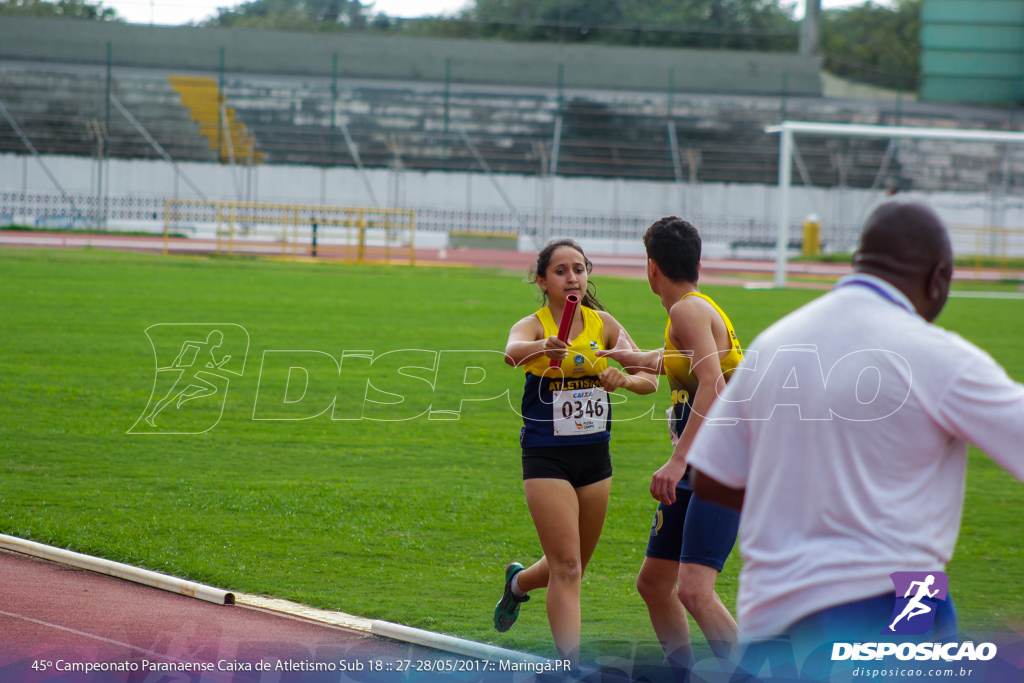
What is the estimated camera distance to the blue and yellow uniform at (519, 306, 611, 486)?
161 inches

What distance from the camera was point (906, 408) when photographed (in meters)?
2.03

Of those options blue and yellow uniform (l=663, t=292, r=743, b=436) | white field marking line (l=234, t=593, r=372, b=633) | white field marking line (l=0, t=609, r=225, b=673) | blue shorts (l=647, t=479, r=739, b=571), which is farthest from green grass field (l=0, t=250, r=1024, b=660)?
blue and yellow uniform (l=663, t=292, r=743, b=436)

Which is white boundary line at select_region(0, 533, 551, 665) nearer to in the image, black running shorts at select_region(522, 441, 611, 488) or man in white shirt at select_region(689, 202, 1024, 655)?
black running shorts at select_region(522, 441, 611, 488)

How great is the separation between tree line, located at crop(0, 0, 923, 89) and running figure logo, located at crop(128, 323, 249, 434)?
4037cm

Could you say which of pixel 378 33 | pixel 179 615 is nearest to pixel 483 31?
pixel 378 33

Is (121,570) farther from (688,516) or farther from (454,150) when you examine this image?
(454,150)

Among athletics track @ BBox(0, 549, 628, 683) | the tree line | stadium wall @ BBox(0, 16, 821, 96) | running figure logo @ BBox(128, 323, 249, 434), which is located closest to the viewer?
athletics track @ BBox(0, 549, 628, 683)

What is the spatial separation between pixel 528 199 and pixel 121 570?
114 ft

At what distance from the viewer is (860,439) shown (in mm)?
2055

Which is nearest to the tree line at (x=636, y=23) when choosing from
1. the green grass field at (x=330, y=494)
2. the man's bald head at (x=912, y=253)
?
the green grass field at (x=330, y=494)

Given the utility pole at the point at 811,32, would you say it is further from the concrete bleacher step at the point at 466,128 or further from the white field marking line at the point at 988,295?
the white field marking line at the point at 988,295

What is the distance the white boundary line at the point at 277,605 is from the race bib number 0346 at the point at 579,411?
3.12 feet

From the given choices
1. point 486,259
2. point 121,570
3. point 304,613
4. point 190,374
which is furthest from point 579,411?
point 486,259

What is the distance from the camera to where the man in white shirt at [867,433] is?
6.54 feet
